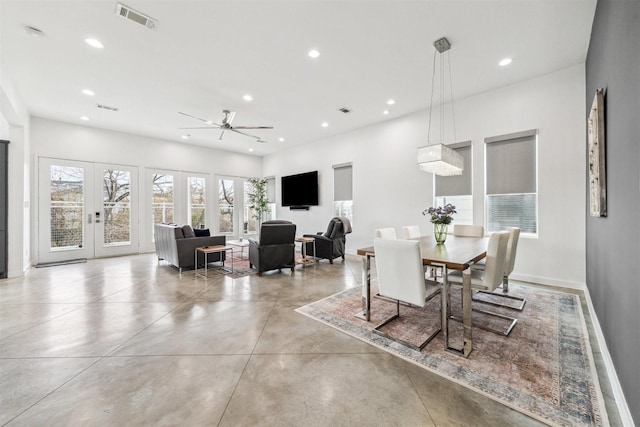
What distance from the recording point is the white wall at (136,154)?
5.74 m

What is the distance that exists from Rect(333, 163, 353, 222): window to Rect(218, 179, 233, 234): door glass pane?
12.8ft

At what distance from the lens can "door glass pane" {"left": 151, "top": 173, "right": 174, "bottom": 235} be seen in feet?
23.8

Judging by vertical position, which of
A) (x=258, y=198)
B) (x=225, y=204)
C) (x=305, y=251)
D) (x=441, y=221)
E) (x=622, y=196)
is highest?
(x=258, y=198)

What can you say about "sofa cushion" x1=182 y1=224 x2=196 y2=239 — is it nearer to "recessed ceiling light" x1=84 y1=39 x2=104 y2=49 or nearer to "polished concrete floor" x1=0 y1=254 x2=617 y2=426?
"polished concrete floor" x1=0 y1=254 x2=617 y2=426

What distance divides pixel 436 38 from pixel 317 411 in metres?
3.92

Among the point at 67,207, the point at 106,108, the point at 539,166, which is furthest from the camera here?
the point at 67,207

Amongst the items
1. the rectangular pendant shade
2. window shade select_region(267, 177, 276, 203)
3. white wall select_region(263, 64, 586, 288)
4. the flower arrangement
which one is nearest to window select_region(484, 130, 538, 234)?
white wall select_region(263, 64, 586, 288)

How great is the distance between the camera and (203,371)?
189 centimetres

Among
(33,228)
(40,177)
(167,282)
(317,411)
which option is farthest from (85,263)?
(317,411)

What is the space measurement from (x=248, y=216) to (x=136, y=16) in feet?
22.9

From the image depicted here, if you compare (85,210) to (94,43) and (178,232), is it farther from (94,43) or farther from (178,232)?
(94,43)

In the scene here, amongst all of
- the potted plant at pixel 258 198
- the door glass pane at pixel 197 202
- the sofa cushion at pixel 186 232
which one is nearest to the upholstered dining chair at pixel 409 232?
the sofa cushion at pixel 186 232

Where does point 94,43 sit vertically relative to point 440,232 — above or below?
above

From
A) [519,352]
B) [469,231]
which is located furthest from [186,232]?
[519,352]
